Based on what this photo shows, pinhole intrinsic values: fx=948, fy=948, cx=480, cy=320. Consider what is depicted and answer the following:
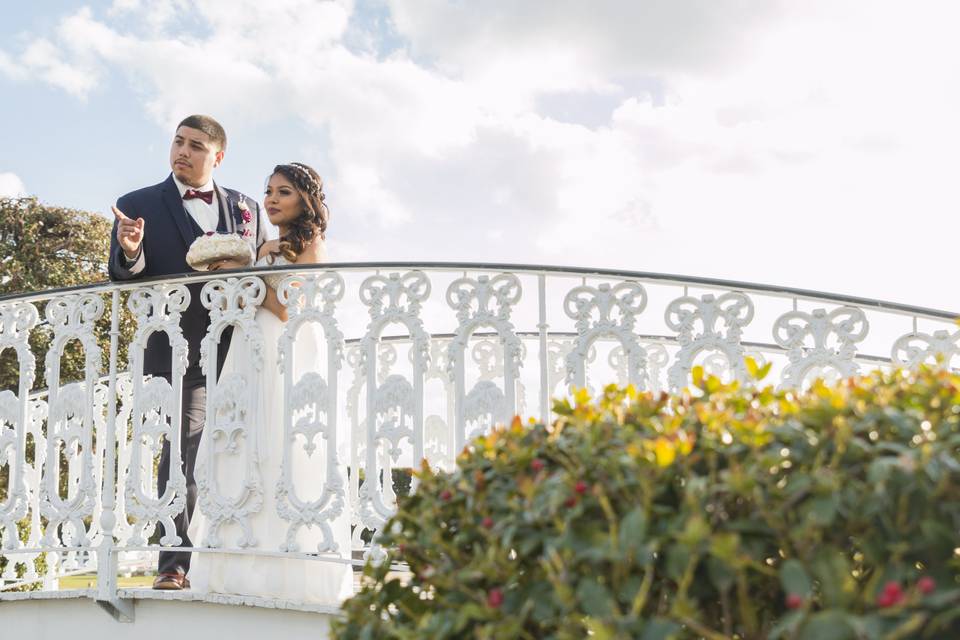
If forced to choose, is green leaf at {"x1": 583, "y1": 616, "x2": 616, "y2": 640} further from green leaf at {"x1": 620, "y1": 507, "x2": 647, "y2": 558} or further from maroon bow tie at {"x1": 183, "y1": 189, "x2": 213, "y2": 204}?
maroon bow tie at {"x1": 183, "y1": 189, "x2": 213, "y2": 204}

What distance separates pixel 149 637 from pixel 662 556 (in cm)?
374

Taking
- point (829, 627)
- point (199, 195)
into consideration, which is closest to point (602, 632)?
point (829, 627)

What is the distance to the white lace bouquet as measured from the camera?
524 cm

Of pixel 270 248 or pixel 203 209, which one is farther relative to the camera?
pixel 203 209

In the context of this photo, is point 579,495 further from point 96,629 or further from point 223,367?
point 96,629

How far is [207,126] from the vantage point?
19.9ft

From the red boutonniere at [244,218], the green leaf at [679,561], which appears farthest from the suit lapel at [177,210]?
the green leaf at [679,561]

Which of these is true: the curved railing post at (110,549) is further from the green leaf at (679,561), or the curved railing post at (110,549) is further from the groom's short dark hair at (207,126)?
the green leaf at (679,561)

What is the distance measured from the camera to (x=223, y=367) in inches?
199

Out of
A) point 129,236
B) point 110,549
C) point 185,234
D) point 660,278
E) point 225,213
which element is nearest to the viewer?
point 660,278

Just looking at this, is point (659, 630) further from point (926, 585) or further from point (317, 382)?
point (317, 382)

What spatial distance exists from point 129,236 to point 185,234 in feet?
2.60

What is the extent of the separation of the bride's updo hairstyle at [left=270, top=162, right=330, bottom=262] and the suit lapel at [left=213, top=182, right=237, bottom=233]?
77cm

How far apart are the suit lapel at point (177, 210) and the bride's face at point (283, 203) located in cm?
70
